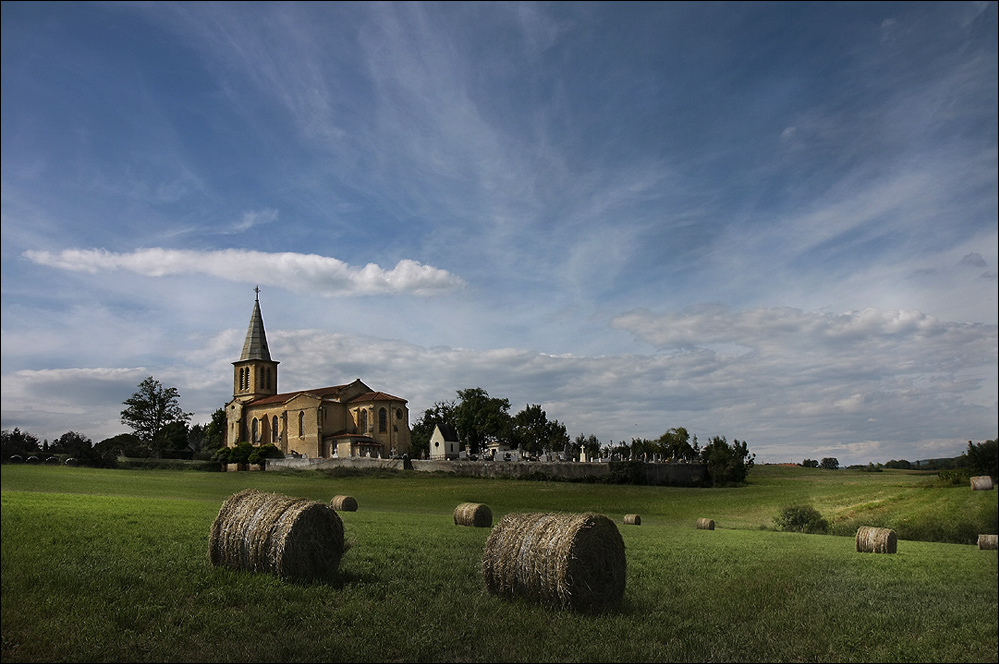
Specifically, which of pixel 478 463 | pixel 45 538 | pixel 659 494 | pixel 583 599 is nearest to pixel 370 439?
pixel 478 463

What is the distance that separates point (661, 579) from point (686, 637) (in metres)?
3.10

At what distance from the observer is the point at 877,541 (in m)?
16.9

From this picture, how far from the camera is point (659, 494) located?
19.9 m

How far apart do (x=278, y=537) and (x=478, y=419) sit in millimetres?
31248

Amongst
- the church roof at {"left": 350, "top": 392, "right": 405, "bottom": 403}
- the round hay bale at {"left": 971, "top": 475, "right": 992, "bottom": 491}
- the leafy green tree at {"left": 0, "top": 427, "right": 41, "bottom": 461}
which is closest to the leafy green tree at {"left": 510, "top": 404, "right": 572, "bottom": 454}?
the leafy green tree at {"left": 0, "top": 427, "right": 41, "bottom": 461}

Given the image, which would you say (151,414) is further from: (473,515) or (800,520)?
(800,520)

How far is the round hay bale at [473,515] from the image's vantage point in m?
16.0

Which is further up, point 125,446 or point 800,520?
point 125,446

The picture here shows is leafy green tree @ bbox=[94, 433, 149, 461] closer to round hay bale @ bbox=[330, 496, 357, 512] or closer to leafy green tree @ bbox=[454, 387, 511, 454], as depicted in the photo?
round hay bale @ bbox=[330, 496, 357, 512]

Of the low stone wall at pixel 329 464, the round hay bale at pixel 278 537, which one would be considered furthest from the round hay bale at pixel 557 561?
the low stone wall at pixel 329 464

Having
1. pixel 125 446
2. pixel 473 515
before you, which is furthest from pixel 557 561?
pixel 125 446

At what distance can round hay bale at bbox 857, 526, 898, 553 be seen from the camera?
55.2 feet

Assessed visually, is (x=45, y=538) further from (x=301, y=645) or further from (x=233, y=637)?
(x=301, y=645)

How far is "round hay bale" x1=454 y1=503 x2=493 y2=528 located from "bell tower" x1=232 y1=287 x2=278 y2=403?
6289 mm
